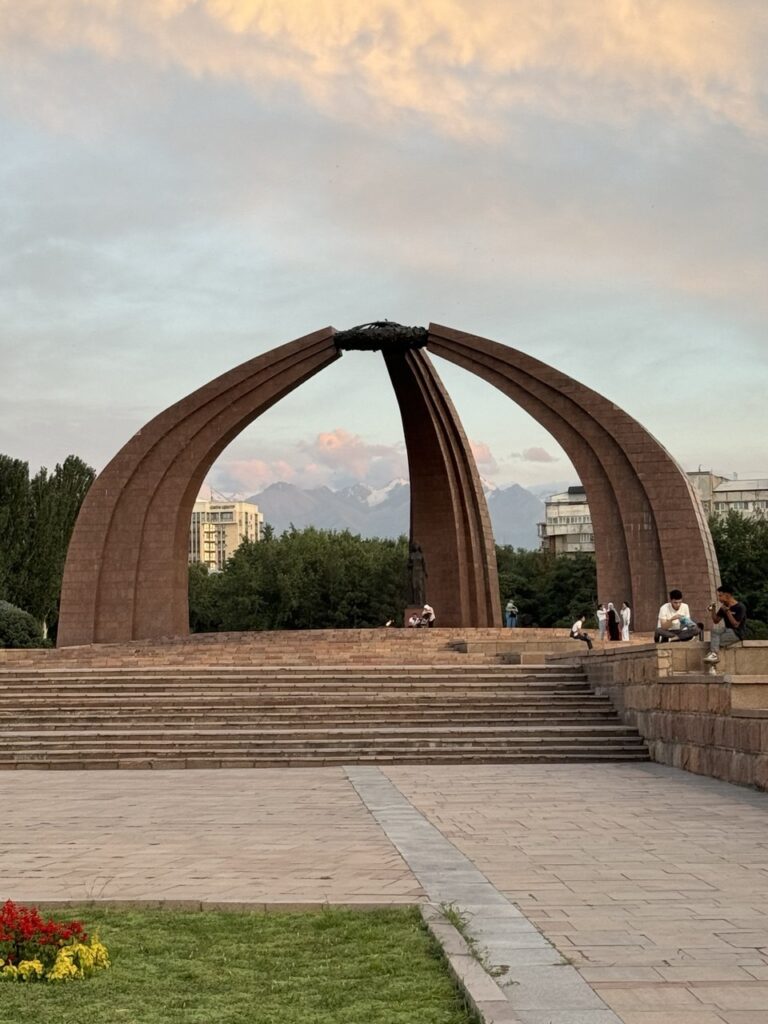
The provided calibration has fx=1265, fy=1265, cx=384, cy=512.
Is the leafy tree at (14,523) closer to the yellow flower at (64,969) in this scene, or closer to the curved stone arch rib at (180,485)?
the curved stone arch rib at (180,485)

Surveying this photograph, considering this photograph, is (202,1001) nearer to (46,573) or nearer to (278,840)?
(278,840)

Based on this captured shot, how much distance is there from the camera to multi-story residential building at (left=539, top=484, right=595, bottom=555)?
87750mm

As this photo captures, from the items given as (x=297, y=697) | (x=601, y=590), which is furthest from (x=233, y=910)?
(x=601, y=590)

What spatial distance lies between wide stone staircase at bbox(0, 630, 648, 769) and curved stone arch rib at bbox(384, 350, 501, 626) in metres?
11.1

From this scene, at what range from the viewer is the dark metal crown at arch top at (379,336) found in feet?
83.5

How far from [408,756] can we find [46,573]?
94.9 ft

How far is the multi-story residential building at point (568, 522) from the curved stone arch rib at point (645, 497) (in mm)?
62545

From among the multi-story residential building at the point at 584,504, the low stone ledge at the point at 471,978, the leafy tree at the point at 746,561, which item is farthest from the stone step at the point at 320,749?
the multi-story residential building at the point at 584,504

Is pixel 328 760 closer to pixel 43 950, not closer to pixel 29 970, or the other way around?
pixel 43 950

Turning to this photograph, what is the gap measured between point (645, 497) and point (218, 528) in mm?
131326

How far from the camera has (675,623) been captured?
13508 millimetres

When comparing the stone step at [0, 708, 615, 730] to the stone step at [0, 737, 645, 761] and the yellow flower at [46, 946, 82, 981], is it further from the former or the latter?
the yellow flower at [46, 946, 82, 981]

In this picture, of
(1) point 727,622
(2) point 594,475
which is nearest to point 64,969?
(1) point 727,622

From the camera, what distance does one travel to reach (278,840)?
22.6 feet
